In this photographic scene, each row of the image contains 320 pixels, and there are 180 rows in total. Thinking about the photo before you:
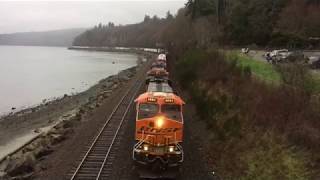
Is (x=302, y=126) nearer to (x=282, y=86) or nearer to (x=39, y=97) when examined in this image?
(x=282, y=86)

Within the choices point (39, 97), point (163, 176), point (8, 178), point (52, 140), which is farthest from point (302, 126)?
point (39, 97)

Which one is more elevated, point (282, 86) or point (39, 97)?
point (282, 86)

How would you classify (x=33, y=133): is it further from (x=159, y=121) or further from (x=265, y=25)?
(x=265, y=25)

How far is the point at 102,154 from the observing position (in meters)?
23.9

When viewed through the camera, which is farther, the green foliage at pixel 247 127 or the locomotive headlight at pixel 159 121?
the locomotive headlight at pixel 159 121

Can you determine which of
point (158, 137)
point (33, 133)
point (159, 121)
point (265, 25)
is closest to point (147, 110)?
point (159, 121)

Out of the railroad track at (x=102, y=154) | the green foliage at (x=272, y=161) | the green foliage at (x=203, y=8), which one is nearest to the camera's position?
the green foliage at (x=272, y=161)

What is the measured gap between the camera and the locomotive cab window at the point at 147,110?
2064 centimetres

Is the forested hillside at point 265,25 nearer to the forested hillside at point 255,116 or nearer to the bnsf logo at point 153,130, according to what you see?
the forested hillside at point 255,116

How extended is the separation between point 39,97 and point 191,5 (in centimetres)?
4422

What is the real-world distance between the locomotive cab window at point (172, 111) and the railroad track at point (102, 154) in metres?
3.64

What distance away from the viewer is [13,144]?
3638 cm

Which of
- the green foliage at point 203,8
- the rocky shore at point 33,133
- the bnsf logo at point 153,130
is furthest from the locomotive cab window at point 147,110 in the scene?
the green foliage at point 203,8

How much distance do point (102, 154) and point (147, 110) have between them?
178 inches
